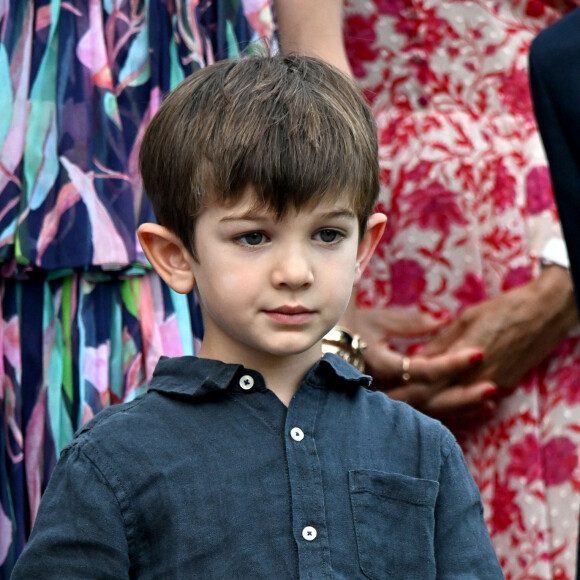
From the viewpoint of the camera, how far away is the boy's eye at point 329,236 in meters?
1.48

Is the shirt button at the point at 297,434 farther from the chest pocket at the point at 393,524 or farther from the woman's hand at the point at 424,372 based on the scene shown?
the woman's hand at the point at 424,372

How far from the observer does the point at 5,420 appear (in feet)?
6.02

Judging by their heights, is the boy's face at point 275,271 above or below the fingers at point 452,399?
above

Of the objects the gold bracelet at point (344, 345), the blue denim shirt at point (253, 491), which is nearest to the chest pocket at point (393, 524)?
the blue denim shirt at point (253, 491)

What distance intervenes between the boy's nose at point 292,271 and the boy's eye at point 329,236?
65 mm

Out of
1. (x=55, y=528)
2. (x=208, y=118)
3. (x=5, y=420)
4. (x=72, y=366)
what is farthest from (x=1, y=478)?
(x=208, y=118)

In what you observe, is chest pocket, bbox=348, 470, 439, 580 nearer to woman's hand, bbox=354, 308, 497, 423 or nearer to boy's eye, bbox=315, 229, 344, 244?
boy's eye, bbox=315, 229, 344, 244

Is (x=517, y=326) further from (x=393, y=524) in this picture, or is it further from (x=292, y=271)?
(x=292, y=271)

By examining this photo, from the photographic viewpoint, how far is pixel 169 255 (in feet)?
5.15

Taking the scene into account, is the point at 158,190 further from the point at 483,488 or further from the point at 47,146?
the point at 483,488

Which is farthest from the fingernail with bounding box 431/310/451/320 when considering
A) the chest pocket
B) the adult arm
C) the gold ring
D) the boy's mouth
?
the boy's mouth

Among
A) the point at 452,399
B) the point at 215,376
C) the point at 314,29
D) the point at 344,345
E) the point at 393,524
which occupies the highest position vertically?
the point at 314,29

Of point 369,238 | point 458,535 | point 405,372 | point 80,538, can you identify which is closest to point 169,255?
point 369,238

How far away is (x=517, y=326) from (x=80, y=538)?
119cm
